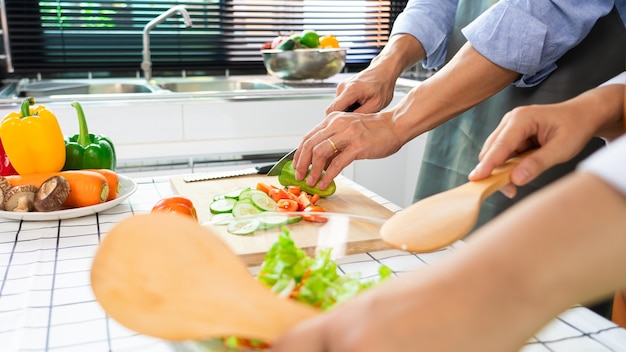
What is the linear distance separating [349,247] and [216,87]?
7.36ft

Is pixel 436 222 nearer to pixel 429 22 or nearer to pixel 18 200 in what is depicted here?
pixel 18 200

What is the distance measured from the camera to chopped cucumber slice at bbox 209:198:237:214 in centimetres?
112

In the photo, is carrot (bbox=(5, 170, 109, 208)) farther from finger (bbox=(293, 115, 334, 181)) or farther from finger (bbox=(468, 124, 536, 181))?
finger (bbox=(468, 124, 536, 181))

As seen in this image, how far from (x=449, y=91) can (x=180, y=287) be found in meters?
0.87

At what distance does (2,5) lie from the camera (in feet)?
7.55

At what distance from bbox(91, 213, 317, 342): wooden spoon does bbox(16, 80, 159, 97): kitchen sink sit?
215 centimetres

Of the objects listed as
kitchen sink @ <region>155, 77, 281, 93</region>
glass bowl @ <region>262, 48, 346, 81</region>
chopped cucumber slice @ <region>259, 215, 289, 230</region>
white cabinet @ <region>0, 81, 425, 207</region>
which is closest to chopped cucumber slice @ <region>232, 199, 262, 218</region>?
chopped cucumber slice @ <region>259, 215, 289, 230</region>

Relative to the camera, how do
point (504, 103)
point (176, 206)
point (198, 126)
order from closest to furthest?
1. point (176, 206)
2. point (504, 103)
3. point (198, 126)

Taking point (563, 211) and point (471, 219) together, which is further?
point (471, 219)

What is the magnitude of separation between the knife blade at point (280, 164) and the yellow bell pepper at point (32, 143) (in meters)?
0.44

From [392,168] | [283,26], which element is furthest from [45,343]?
[283,26]

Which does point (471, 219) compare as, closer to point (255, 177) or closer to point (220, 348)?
point (220, 348)

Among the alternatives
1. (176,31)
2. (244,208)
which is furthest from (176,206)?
(176,31)

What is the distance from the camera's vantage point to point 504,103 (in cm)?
132
